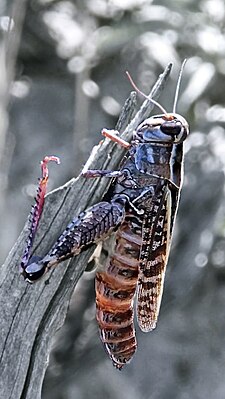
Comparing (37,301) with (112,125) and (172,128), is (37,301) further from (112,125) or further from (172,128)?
(112,125)

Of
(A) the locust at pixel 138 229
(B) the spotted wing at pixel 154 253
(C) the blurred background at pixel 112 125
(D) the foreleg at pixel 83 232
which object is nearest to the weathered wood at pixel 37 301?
(D) the foreleg at pixel 83 232

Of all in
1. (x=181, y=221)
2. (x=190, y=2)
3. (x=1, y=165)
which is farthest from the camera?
(x=181, y=221)

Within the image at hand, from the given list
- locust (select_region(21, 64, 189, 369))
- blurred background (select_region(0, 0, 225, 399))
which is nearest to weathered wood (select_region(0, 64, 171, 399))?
locust (select_region(21, 64, 189, 369))

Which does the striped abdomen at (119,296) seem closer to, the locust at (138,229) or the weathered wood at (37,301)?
the locust at (138,229)

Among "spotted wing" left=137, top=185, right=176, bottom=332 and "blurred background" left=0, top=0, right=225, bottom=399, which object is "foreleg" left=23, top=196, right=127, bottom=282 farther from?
"blurred background" left=0, top=0, right=225, bottom=399

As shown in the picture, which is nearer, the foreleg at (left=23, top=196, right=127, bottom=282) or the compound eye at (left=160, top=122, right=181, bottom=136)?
the foreleg at (left=23, top=196, right=127, bottom=282)

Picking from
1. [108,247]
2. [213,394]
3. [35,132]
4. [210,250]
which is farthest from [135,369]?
[108,247]

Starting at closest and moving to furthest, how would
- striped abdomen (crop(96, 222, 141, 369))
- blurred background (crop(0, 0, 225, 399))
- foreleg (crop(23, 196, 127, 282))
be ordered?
foreleg (crop(23, 196, 127, 282)), striped abdomen (crop(96, 222, 141, 369)), blurred background (crop(0, 0, 225, 399))

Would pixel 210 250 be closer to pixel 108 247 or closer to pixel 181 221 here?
pixel 181 221
